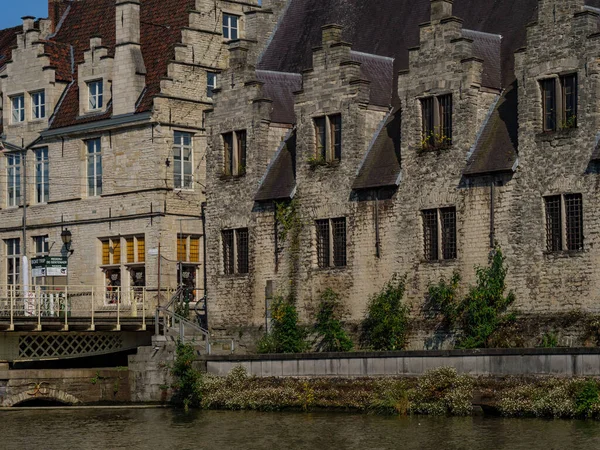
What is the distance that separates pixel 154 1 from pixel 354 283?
18640mm

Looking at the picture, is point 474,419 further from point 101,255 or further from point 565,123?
point 101,255

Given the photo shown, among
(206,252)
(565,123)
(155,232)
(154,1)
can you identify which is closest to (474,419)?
(565,123)

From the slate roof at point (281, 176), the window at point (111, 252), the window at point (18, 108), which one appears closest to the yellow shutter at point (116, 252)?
the window at point (111, 252)

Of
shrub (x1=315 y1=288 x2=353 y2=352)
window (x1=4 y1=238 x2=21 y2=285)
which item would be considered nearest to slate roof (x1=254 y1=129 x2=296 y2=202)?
shrub (x1=315 y1=288 x2=353 y2=352)

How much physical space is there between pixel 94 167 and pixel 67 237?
108 inches

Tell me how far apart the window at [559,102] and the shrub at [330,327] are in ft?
28.3

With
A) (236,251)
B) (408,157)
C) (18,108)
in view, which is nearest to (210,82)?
(18,108)

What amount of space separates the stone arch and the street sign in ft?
33.8

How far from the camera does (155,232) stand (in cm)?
5431

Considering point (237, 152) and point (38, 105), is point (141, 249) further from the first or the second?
point (38, 105)

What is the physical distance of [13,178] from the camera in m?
59.9

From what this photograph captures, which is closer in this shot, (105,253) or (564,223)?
(564,223)

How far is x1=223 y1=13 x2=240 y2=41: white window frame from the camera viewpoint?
57438mm

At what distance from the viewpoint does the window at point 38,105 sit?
5900 centimetres
